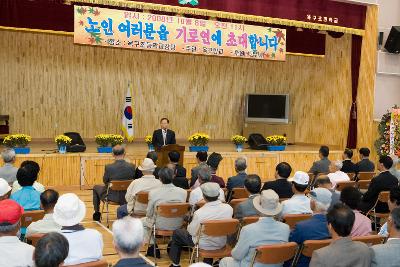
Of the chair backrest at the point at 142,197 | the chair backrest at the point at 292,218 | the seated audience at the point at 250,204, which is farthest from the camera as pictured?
the chair backrest at the point at 142,197

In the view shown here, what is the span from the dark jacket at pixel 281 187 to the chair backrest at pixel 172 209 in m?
1.20

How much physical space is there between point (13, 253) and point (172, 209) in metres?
2.53

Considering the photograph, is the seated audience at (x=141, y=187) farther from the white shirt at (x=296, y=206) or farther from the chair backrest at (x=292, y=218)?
the chair backrest at (x=292, y=218)

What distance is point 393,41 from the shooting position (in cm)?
1386

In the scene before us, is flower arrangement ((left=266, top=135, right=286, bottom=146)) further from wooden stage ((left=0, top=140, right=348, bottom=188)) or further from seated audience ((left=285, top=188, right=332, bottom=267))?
seated audience ((left=285, top=188, right=332, bottom=267))

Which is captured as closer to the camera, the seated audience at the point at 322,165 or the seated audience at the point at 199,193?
the seated audience at the point at 199,193

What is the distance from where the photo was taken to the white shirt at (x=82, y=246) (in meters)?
3.65

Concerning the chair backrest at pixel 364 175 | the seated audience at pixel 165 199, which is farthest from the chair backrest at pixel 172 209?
the chair backrest at pixel 364 175

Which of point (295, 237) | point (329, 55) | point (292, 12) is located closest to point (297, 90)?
point (329, 55)

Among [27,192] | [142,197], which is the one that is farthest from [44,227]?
[142,197]

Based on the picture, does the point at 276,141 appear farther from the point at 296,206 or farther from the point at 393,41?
the point at 296,206

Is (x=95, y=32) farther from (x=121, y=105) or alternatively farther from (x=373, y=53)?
(x=373, y=53)

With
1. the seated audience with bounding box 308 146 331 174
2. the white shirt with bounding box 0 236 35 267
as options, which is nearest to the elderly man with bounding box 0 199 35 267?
the white shirt with bounding box 0 236 35 267

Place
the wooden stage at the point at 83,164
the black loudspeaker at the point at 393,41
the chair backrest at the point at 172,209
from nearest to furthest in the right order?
the chair backrest at the point at 172,209 < the wooden stage at the point at 83,164 < the black loudspeaker at the point at 393,41
